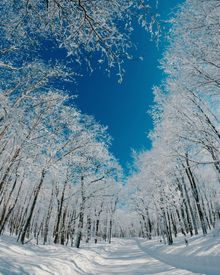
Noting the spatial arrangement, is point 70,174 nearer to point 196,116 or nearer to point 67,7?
point 196,116

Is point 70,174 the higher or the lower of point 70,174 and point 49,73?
the lower

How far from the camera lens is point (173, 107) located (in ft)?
31.8

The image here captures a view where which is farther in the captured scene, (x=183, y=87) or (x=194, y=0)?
(x=183, y=87)

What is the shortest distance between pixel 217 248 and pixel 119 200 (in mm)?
28334

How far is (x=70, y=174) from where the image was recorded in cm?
1661

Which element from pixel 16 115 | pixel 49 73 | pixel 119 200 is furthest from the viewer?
pixel 119 200

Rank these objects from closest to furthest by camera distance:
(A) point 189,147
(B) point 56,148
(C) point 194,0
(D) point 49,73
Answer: (C) point 194,0
(D) point 49,73
(A) point 189,147
(B) point 56,148

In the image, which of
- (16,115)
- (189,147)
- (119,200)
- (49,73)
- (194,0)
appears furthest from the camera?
(119,200)

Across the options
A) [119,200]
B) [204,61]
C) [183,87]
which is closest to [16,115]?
[204,61]

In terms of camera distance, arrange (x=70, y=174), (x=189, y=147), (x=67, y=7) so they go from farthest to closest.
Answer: (x=70, y=174) < (x=189, y=147) < (x=67, y=7)

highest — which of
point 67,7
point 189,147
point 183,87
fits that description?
point 183,87

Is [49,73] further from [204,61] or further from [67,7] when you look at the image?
[204,61]

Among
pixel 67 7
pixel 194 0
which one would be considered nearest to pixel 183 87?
pixel 194 0

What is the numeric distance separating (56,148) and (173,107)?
8378 millimetres
